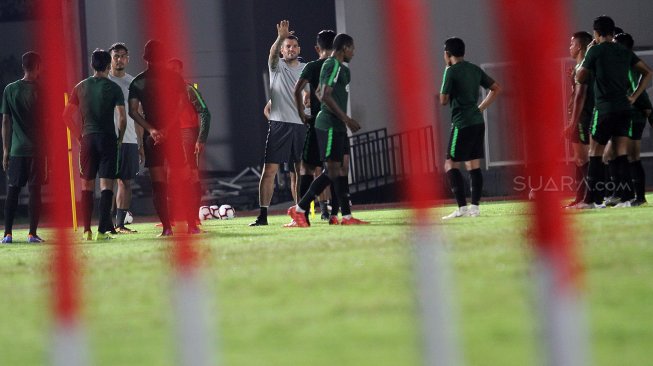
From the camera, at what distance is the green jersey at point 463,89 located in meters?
12.8

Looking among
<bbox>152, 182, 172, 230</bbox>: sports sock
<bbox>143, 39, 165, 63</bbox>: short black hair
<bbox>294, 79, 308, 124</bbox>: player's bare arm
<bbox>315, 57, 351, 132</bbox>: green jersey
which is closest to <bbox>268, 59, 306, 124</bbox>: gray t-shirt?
<bbox>294, 79, 308, 124</bbox>: player's bare arm

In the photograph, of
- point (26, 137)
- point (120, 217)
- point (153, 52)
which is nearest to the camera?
point (153, 52)

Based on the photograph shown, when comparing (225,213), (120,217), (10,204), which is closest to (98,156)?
(10,204)

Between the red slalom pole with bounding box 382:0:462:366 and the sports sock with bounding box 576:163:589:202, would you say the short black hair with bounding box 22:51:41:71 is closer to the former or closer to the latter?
the sports sock with bounding box 576:163:589:202

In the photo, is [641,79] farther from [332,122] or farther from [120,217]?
[120,217]

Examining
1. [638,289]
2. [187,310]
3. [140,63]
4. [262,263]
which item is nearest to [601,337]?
[638,289]

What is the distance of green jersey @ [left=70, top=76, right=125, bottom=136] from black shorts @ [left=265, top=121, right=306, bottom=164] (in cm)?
223

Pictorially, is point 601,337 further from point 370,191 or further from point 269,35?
point 269,35

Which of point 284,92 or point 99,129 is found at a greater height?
point 284,92

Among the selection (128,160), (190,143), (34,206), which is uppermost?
(190,143)

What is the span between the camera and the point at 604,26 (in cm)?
1244

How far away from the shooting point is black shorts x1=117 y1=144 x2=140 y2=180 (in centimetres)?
1388

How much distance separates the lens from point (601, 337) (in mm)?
4180

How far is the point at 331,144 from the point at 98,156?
6.59 feet
